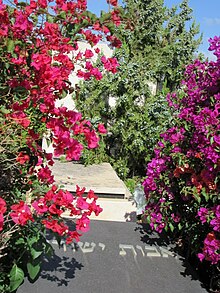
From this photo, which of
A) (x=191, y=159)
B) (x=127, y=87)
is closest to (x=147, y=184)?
(x=191, y=159)

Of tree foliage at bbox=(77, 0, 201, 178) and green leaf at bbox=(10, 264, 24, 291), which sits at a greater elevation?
tree foliage at bbox=(77, 0, 201, 178)

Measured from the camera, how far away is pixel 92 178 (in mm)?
4832

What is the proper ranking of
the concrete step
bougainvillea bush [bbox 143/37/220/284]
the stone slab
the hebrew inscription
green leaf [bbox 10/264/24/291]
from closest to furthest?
green leaf [bbox 10/264/24/291]
bougainvillea bush [bbox 143/37/220/284]
the hebrew inscription
the concrete step
the stone slab

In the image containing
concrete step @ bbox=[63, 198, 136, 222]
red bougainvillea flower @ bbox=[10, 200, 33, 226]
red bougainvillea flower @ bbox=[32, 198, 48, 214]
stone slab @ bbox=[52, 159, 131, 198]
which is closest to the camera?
red bougainvillea flower @ bbox=[10, 200, 33, 226]

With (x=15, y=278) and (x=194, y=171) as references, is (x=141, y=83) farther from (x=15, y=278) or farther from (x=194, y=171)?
(x=15, y=278)

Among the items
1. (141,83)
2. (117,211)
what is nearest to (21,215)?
(117,211)

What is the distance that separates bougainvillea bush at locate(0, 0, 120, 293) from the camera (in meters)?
1.55

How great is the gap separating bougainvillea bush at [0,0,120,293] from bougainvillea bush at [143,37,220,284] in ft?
3.16

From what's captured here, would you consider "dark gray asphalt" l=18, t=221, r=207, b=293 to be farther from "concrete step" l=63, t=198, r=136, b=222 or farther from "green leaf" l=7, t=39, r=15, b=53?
"green leaf" l=7, t=39, r=15, b=53

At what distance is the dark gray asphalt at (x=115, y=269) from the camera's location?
2.47 metres

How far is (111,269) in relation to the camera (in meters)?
2.74

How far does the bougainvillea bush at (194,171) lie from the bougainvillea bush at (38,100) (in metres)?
0.96

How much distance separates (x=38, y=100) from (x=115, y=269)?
5.35 feet

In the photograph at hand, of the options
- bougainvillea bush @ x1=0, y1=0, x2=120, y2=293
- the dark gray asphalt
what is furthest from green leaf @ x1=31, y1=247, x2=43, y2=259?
the dark gray asphalt
